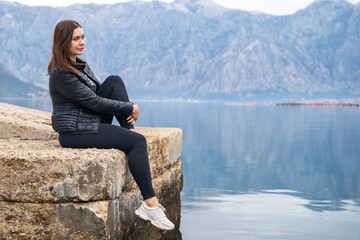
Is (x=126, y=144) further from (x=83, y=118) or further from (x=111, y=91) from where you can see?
(x=111, y=91)

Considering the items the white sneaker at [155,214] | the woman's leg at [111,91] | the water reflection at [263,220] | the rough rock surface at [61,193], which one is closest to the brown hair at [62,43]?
the woman's leg at [111,91]

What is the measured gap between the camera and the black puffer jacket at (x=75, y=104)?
17.7ft

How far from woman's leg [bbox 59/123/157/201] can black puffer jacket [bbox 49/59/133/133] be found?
90 millimetres

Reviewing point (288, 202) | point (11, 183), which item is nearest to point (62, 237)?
point (11, 183)

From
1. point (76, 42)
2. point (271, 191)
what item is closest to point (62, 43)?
point (76, 42)

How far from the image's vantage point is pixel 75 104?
18.1 ft

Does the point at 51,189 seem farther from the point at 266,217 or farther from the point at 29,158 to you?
the point at 266,217

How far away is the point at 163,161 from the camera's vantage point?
7.18 metres

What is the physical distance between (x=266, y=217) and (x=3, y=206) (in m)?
7.28

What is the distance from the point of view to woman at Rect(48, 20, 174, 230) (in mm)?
5348

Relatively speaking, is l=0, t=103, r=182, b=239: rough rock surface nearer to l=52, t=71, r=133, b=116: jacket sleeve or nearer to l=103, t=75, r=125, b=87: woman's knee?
l=52, t=71, r=133, b=116: jacket sleeve

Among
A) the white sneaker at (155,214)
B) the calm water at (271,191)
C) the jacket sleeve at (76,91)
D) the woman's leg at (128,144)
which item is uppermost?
the jacket sleeve at (76,91)

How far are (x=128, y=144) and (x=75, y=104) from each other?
0.77 metres

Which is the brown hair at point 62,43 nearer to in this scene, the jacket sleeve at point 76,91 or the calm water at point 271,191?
the jacket sleeve at point 76,91
